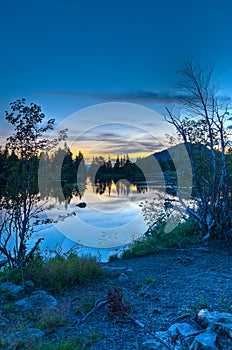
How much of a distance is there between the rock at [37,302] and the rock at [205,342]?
2.59 meters

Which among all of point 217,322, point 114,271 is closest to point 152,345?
point 217,322

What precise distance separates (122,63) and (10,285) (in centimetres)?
1025

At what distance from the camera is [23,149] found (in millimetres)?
7879

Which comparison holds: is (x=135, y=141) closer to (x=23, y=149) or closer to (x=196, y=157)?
(x=196, y=157)

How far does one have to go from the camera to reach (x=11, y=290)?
5820mm

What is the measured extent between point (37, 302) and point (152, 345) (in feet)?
7.86

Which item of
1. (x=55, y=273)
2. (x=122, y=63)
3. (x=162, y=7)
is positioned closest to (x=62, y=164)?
(x=55, y=273)

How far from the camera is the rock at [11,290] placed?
18.6 ft

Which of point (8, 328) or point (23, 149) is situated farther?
point (23, 149)

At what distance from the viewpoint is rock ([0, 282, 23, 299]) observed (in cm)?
568

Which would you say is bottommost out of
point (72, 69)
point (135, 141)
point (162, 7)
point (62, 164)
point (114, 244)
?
point (114, 244)

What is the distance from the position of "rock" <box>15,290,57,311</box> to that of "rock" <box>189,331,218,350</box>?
2586mm

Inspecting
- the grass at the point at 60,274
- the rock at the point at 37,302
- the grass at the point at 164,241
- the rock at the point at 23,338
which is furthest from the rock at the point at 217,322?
the grass at the point at 164,241

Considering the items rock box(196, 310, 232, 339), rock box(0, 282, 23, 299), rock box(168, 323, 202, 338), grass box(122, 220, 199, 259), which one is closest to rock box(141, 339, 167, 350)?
rock box(168, 323, 202, 338)
